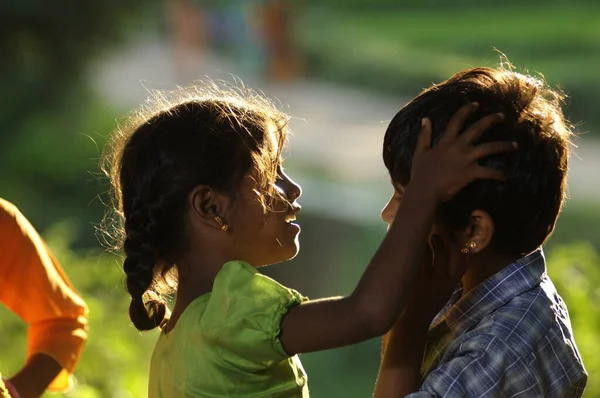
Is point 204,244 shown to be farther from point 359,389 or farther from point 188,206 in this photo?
point 359,389

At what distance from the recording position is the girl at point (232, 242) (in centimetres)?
164

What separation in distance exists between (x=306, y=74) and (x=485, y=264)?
26.8ft

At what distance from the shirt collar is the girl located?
22 cm

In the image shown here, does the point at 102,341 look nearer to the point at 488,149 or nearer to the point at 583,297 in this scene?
the point at 583,297

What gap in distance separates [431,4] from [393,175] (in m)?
8.08

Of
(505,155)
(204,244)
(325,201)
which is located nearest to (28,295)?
(204,244)

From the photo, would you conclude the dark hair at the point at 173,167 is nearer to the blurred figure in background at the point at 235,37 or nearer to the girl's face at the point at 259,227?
the girl's face at the point at 259,227

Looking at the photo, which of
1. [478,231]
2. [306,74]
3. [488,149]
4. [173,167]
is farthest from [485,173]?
[306,74]

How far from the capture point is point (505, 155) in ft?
5.63

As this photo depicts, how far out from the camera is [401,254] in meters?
1.62

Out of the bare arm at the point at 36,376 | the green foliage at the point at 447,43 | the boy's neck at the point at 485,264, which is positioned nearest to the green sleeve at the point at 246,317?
the boy's neck at the point at 485,264

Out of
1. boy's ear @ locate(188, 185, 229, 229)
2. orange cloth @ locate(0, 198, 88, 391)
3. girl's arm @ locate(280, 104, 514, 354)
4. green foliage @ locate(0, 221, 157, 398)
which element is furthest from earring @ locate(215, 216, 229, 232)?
green foliage @ locate(0, 221, 157, 398)

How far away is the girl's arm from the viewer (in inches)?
63.7

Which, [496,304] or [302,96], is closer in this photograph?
[496,304]
